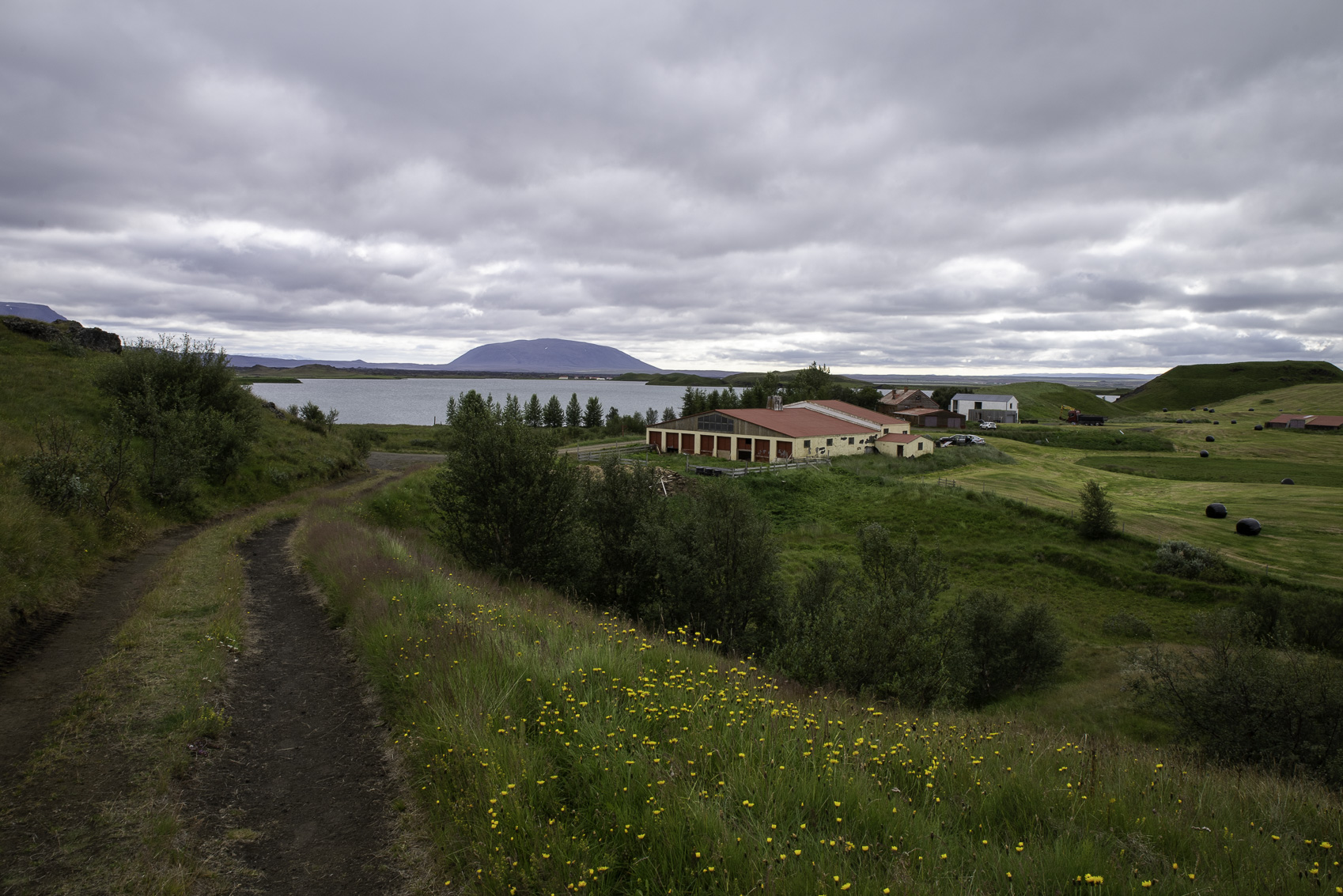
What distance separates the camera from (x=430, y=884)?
442cm

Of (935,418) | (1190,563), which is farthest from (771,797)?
(935,418)

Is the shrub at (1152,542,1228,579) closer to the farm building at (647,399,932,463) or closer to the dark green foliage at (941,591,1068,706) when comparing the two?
the dark green foliage at (941,591,1068,706)

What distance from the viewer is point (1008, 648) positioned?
2475 centimetres

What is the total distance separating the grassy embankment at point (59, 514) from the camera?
33.5 ft

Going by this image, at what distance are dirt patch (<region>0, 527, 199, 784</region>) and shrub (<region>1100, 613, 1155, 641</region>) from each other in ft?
124

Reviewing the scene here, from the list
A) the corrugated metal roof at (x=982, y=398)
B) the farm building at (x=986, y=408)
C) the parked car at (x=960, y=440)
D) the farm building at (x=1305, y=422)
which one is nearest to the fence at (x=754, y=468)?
the parked car at (x=960, y=440)

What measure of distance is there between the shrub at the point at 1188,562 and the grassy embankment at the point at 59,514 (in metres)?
48.7

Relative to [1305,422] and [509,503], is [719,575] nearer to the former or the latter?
[509,503]

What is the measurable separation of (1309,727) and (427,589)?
21763 millimetres

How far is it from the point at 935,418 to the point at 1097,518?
7103cm

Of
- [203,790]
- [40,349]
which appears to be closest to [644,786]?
[203,790]

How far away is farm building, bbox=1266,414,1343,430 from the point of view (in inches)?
4355

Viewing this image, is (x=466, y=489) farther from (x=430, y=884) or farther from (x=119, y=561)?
(x=430, y=884)

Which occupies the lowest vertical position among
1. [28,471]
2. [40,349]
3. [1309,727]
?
[1309,727]
